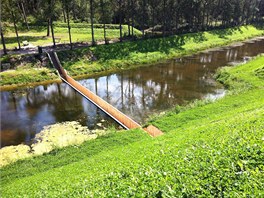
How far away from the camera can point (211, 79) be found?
3534cm

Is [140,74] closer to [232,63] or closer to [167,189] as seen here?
[232,63]

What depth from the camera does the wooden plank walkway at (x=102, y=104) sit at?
20386mm

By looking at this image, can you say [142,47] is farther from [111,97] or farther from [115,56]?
[111,97]

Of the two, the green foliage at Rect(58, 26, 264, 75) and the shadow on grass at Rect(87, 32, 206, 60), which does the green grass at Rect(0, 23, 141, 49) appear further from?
the green foliage at Rect(58, 26, 264, 75)

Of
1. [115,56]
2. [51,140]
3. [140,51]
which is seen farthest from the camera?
[140,51]

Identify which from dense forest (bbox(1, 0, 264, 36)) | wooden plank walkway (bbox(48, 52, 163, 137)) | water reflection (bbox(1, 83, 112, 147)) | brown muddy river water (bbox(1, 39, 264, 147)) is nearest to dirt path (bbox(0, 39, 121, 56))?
wooden plank walkway (bbox(48, 52, 163, 137))

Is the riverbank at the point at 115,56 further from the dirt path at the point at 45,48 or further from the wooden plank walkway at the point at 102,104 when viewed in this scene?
the dirt path at the point at 45,48

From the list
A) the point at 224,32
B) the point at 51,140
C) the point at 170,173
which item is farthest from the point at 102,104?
the point at 224,32

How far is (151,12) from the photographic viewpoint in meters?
66.5

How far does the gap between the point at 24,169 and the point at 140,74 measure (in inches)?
1021

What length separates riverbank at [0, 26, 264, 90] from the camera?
3532 cm

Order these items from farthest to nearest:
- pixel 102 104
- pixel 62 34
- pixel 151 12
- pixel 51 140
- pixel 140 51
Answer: pixel 151 12 → pixel 62 34 → pixel 140 51 → pixel 102 104 → pixel 51 140

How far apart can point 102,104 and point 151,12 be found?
4711 cm

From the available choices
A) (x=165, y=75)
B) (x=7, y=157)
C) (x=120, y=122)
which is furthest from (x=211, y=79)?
(x=7, y=157)
